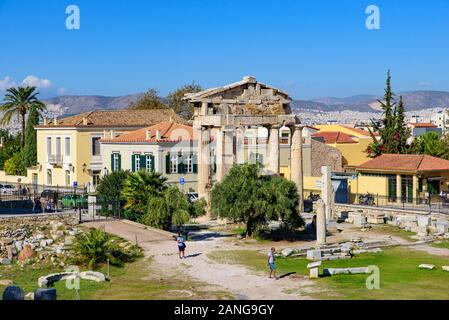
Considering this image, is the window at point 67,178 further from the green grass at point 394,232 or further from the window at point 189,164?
the green grass at point 394,232

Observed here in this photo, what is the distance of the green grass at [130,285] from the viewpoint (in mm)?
24109

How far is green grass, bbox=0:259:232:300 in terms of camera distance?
24.1m

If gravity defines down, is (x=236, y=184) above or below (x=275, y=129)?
below

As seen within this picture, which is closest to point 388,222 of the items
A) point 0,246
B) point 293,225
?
point 293,225

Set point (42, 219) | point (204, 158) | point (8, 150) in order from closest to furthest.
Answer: point (42, 219) → point (204, 158) → point (8, 150)

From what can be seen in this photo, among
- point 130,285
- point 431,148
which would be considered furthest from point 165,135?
point 130,285

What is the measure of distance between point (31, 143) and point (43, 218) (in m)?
32.8

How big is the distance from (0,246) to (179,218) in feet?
27.8

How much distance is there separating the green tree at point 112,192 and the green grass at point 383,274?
1043 cm

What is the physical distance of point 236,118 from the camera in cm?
4300

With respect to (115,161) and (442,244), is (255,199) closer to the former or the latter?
(442,244)

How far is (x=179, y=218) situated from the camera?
120 feet

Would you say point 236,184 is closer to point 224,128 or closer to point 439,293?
point 224,128

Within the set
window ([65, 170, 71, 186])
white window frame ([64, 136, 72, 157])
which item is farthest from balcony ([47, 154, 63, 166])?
window ([65, 170, 71, 186])
